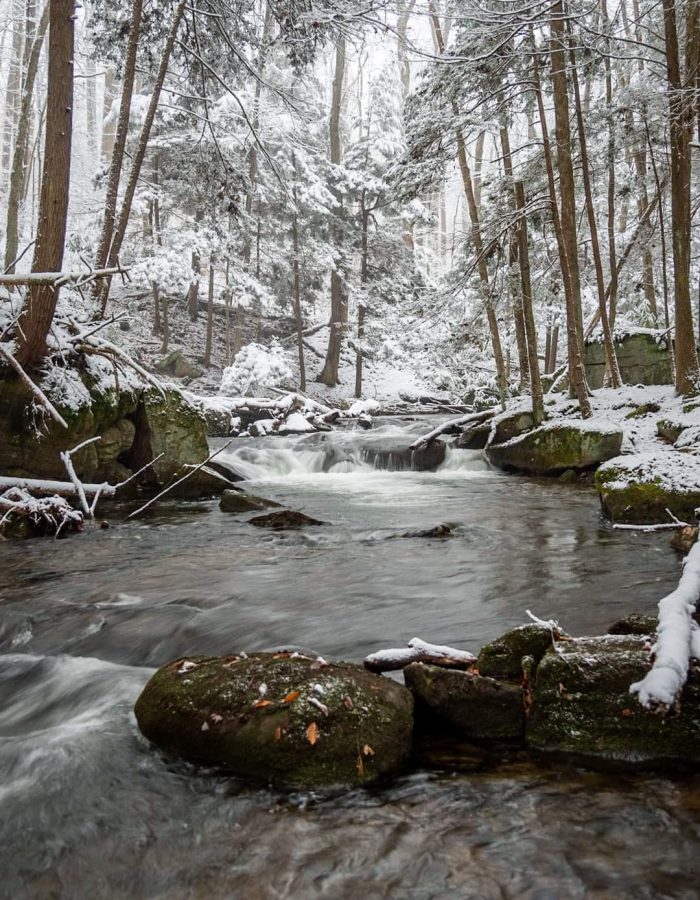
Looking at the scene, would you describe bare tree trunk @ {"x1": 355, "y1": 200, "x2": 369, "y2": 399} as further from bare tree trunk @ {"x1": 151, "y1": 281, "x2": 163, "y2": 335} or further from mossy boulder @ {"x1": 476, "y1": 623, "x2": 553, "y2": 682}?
mossy boulder @ {"x1": 476, "y1": 623, "x2": 553, "y2": 682}

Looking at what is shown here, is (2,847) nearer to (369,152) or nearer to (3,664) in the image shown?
(3,664)

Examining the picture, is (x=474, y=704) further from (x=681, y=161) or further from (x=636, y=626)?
(x=681, y=161)

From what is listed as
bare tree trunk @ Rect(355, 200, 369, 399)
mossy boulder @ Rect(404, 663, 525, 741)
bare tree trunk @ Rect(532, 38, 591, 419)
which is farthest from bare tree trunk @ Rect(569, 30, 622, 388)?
bare tree trunk @ Rect(355, 200, 369, 399)

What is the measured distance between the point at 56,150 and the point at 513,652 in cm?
747

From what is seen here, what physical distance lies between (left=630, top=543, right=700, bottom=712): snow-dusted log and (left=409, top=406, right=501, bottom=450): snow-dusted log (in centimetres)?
1172

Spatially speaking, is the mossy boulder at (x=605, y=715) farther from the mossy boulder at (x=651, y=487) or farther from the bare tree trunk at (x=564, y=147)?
the bare tree trunk at (x=564, y=147)

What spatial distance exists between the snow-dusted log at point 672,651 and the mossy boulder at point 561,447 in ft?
29.1

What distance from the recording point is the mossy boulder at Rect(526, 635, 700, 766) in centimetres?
261

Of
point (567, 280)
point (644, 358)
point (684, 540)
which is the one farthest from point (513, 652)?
point (644, 358)

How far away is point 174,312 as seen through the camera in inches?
1104

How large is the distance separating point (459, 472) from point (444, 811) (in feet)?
38.2

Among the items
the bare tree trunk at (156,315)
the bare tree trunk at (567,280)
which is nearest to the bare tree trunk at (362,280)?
the bare tree trunk at (156,315)

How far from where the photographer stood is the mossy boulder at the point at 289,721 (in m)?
2.58

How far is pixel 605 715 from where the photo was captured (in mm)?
2699
